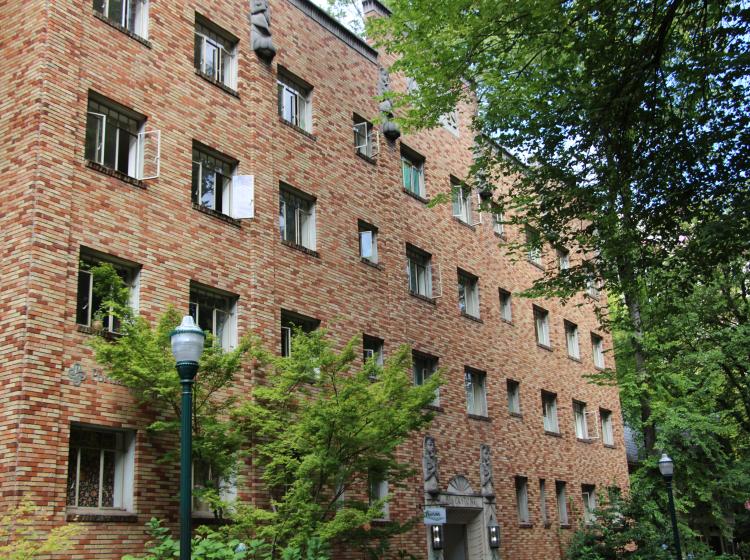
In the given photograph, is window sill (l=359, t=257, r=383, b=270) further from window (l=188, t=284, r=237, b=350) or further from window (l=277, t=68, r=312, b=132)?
window (l=188, t=284, r=237, b=350)

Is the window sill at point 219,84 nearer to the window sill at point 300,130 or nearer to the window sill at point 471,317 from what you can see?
the window sill at point 300,130

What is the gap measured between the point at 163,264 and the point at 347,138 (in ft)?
27.8

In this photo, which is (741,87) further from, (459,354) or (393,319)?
(459,354)

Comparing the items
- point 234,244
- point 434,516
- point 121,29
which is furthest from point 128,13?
point 434,516

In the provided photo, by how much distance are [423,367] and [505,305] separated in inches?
289

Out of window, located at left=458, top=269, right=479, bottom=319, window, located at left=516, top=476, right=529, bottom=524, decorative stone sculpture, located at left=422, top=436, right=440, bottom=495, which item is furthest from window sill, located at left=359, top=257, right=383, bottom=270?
A: window, located at left=516, top=476, right=529, bottom=524

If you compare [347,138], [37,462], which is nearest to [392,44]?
[347,138]

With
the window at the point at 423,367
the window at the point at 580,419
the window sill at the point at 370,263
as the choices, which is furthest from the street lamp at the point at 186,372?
the window at the point at 580,419

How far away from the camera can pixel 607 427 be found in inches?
1542

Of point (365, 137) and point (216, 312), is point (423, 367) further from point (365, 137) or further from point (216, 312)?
point (216, 312)

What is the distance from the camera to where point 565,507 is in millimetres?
32719

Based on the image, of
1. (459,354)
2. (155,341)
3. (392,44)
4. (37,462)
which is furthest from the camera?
(459,354)

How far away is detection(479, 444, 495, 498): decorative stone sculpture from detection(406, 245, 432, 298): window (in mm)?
5239

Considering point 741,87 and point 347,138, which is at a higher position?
point 347,138
